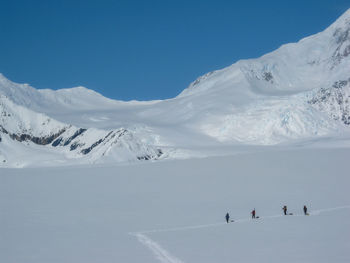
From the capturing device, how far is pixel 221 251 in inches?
738

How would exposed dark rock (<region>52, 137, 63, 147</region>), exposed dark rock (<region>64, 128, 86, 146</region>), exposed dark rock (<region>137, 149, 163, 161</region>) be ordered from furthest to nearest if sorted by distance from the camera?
exposed dark rock (<region>52, 137, 63, 147</region>), exposed dark rock (<region>64, 128, 86, 146</region>), exposed dark rock (<region>137, 149, 163, 161</region>)

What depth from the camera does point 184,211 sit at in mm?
29406

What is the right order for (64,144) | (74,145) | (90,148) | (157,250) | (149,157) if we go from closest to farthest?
1. (157,250)
2. (149,157)
3. (90,148)
4. (74,145)
5. (64,144)

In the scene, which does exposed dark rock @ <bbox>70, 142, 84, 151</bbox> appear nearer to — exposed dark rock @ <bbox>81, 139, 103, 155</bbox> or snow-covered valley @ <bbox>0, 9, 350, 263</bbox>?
exposed dark rock @ <bbox>81, 139, 103, 155</bbox>

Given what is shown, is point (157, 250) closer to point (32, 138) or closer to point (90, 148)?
point (90, 148)

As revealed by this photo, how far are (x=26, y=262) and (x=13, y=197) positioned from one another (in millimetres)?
16612

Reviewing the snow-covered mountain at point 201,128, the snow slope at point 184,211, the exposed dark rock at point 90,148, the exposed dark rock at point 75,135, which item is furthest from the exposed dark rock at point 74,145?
the snow slope at point 184,211

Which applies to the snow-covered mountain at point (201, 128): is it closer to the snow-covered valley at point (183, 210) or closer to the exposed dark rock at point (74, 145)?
the exposed dark rock at point (74, 145)

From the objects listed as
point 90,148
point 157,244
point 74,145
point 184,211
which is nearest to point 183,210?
point 184,211

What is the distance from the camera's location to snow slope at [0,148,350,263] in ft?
61.3

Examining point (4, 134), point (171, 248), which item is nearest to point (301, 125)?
point (4, 134)

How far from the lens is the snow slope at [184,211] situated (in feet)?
61.3

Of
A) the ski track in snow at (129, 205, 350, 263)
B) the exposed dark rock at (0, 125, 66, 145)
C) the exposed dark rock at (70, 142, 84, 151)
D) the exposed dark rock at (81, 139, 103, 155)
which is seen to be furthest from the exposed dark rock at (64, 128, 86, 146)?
the ski track in snow at (129, 205, 350, 263)

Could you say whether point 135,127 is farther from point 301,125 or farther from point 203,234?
point 203,234
